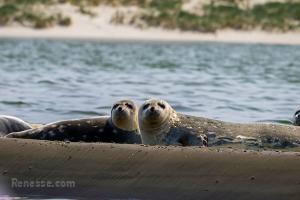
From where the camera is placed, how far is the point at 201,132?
7.15m

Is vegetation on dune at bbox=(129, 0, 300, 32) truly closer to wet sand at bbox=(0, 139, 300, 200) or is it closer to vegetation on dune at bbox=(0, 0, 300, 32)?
vegetation on dune at bbox=(0, 0, 300, 32)

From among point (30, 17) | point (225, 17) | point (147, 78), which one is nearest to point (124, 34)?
point (30, 17)

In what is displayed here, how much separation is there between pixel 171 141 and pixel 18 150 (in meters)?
1.76

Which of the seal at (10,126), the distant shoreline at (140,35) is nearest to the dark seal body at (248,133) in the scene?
the seal at (10,126)

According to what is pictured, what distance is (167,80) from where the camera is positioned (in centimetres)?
1582

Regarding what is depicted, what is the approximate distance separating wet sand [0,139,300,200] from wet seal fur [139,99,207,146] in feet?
4.65

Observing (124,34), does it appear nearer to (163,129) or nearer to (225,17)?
(225,17)

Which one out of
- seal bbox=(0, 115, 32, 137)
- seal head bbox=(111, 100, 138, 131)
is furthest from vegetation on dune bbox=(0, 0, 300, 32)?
seal head bbox=(111, 100, 138, 131)

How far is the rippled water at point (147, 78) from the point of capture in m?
10.8

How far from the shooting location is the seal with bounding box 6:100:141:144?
720 cm

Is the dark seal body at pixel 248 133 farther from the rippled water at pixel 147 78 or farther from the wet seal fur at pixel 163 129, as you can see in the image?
the rippled water at pixel 147 78

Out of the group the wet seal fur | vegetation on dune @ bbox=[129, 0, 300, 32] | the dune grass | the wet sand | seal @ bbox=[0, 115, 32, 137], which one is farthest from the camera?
vegetation on dune @ bbox=[129, 0, 300, 32]

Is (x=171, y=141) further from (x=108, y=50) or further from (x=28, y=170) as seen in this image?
(x=108, y=50)

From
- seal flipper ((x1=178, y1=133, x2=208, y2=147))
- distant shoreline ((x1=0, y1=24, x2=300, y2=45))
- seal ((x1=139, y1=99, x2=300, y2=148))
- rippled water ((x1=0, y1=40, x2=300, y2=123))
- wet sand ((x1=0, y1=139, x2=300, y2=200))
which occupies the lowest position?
distant shoreline ((x1=0, y1=24, x2=300, y2=45))
